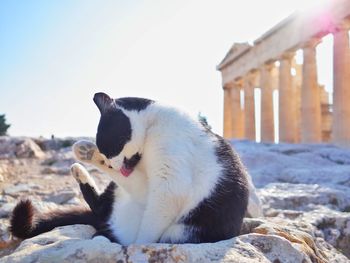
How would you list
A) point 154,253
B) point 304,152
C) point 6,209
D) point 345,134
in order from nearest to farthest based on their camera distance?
point 154,253 < point 6,209 < point 304,152 < point 345,134

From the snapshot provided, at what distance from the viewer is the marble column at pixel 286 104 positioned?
32.8 metres

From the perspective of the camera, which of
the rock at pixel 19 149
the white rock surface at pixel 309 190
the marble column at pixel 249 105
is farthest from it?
the marble column at pixel 249 105

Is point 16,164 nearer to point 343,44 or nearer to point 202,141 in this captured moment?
point 202,141

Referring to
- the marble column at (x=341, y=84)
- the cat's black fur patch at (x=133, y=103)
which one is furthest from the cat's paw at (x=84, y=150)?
the marble column at (x=341, y=84)

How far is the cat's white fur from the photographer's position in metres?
3.03

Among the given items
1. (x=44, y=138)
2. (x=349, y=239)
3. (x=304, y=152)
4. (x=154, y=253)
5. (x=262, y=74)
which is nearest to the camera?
(x=154, y=253)

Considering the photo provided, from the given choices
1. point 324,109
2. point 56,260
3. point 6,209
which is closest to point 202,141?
point 56,260

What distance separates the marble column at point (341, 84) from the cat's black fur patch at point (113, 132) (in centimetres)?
2467

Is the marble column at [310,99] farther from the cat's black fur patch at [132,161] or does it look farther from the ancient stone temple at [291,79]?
the cat's black fur patch at [132,161]

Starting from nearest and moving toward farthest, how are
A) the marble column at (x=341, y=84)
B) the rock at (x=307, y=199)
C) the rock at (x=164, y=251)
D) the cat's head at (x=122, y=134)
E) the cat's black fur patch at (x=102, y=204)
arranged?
the rock at (x=164, y=251), the cat's head at (x=122, y=134), the cat's black fur patch at (x=102, y=204), the rock at (x=307, y=199), the marble column at (x=341, y=84)

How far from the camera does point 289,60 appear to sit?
109ft

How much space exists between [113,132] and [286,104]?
31.0 m

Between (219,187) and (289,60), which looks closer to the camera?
(219,187)

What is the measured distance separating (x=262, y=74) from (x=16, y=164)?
2471cm
